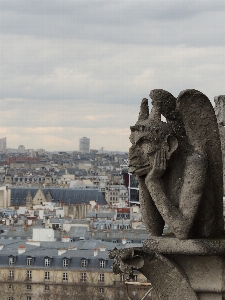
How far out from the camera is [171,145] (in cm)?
732

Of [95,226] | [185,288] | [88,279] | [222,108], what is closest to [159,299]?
[185,288]

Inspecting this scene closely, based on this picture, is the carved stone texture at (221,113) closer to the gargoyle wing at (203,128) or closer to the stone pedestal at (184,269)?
the gargoyle wing at (203,128)

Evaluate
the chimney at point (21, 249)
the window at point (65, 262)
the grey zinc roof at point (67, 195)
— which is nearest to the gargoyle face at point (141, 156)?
the window at point (65, 262)

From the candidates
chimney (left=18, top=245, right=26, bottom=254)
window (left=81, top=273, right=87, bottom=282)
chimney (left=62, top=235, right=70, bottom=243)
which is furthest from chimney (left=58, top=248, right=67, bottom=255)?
chimney (left=62, top=235, right=70, bottom=243)

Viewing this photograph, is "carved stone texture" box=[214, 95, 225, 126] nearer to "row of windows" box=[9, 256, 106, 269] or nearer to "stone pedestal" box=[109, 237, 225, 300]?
"stone pedestal" box=[109, 237, 225, 300]

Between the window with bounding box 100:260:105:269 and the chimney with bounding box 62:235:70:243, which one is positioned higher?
the chimney with bounding box 62:235:70:243

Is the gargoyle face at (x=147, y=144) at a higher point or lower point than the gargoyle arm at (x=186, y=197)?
higher

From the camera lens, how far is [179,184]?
7.40 meters

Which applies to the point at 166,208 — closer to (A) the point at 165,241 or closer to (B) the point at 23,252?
(A) the point at 165,241

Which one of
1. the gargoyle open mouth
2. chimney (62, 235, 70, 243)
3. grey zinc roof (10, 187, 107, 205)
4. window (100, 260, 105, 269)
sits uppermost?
grey zinc roof (10, 187, 107, 205)

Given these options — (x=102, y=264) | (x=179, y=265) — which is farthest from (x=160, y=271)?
(x=102, y=264)

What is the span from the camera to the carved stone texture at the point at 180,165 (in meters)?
7.33

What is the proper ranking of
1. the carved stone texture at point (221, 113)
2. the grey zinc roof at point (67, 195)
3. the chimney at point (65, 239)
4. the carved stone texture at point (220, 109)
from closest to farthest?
the carved stone texture at point (221, 113) → the carved stone texture at point (220, 109) → the chimney at point (65, 239) → the grey zinc roof at point (67, 195)

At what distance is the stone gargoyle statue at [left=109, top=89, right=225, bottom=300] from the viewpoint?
732 cm
